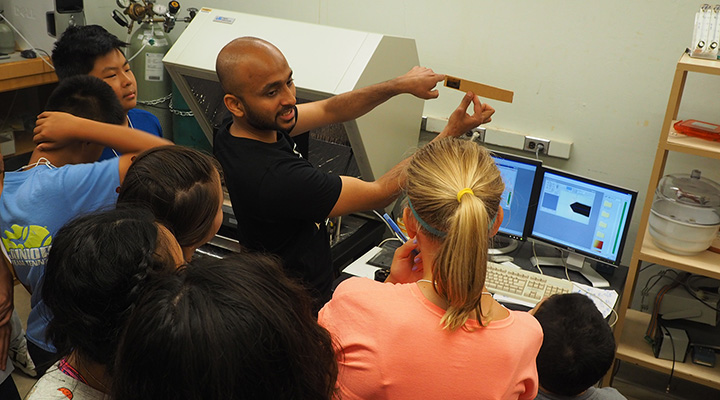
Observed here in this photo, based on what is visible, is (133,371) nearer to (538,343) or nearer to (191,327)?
(191,327)

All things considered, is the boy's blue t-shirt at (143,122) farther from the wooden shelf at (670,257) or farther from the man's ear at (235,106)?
the wooden shelf at (670,257)

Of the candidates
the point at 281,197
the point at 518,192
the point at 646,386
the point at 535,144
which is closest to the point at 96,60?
the point at 281,197

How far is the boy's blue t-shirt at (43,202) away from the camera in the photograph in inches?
51.3

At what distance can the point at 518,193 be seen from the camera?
2.21 metres

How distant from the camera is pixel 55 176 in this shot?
1.31 metres

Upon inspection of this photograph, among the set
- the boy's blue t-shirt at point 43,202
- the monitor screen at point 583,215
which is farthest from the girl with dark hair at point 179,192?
the monitor screen at point 583,215

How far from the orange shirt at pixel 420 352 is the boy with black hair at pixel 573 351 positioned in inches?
16.1

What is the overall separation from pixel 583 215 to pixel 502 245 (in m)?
0.36

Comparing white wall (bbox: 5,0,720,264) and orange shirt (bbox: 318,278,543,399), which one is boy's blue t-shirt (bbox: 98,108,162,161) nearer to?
white wall (bbox: 5,0,720,264)

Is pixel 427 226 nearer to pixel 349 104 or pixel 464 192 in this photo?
pixel 464 192

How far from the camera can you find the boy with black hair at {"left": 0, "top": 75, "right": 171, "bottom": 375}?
1.30 meters

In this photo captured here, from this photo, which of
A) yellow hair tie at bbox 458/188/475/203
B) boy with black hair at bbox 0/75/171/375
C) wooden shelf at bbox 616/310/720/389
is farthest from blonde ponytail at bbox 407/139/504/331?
wooden shelf at bbox 616/310/720/389

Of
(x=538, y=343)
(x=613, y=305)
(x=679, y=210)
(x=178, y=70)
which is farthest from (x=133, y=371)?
(x=679, y=210)

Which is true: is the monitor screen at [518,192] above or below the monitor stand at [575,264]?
above
